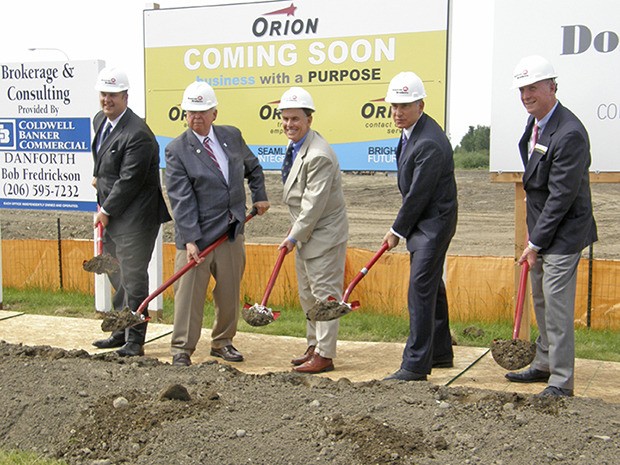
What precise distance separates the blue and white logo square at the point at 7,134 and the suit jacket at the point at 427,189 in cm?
451

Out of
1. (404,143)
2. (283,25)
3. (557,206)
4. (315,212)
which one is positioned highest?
(283,25)

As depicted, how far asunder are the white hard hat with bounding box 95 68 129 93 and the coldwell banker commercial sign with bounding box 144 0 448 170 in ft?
5.29

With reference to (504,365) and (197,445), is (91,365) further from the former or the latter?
(504,365)

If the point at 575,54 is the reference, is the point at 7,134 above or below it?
below

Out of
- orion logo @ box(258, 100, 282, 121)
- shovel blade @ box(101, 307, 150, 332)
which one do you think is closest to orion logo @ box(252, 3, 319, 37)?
orion logo @ box(258, 100, 282, 121)

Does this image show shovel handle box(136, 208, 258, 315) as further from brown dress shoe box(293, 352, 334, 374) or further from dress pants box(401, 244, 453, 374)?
dress pants box(401, 244, 453, 374)

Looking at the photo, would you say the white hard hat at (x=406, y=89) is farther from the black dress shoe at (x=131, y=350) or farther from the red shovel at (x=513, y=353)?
the black dress shoe at (x=131, y=350)

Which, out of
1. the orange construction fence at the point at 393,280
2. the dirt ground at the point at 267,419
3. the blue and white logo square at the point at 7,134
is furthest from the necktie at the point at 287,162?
the blue and white logo square at the point at 7,134

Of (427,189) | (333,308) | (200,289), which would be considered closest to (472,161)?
(200,289)

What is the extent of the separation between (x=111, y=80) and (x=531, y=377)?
3.66 metres

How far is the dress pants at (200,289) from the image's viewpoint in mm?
6016

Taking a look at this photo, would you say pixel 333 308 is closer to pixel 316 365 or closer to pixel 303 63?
pixel 316 365

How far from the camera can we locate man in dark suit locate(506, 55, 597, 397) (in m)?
4.86

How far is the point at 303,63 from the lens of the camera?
7441 millimetres
